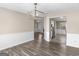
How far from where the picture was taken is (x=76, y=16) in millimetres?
5371

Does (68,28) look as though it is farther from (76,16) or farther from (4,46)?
(4,46)

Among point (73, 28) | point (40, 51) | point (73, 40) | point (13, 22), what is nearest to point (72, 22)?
point (73, 28)

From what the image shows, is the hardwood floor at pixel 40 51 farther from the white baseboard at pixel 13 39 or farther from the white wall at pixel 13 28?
the white wall at pixel 13 28

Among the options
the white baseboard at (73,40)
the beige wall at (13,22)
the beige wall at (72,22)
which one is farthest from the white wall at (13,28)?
the white baseboard at (73,40)

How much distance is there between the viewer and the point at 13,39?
17.4 feet

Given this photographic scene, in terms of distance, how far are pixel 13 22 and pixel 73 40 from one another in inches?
157

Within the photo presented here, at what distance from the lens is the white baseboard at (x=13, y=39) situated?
182 inches

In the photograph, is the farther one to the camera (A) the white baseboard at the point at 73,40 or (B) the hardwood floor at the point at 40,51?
(A) the white baseboard at the point at 73,40

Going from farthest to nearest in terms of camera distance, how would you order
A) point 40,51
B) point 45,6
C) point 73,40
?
point 73,40 → point 40,51 → point 45,6

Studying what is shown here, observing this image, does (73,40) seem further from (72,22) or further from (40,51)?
(40,51)

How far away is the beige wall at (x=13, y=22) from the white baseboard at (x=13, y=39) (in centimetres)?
25

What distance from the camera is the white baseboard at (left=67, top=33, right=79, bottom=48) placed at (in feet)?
17.6

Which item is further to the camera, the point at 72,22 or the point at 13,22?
the point at 72,22

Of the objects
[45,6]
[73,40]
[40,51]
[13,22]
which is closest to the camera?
[45,6]
